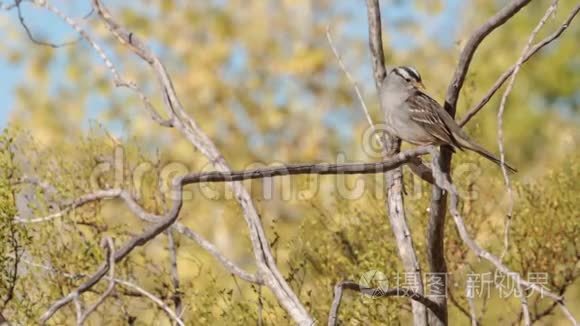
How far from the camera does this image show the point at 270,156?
40.1ft

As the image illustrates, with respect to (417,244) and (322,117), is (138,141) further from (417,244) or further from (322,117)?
(322,117)

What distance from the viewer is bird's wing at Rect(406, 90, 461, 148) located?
4.52 meters

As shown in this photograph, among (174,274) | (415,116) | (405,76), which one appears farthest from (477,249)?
(174,274)

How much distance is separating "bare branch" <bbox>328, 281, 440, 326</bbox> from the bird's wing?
0.71 metres

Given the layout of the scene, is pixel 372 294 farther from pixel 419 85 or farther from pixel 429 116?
pixel 419 85

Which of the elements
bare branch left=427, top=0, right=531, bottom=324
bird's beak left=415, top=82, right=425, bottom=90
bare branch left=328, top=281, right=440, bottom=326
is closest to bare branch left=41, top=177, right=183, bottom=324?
bare branch left=328, top=281, right=440, bottom=326

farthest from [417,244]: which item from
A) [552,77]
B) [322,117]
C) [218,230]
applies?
[552,77]

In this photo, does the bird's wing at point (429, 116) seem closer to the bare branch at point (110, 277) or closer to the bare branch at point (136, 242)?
the bare branch at point (136, 242)

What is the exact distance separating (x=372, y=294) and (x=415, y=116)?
4.29 ft

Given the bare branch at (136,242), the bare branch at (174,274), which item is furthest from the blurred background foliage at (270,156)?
the bare branch at (136,242)

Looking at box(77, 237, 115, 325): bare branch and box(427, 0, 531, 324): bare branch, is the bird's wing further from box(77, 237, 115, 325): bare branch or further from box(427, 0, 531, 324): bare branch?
box(77, 237, 115, 325): bare branch

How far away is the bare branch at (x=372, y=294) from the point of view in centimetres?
353

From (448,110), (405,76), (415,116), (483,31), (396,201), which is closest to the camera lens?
(483,31)

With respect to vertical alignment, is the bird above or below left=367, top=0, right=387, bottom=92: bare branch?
below
